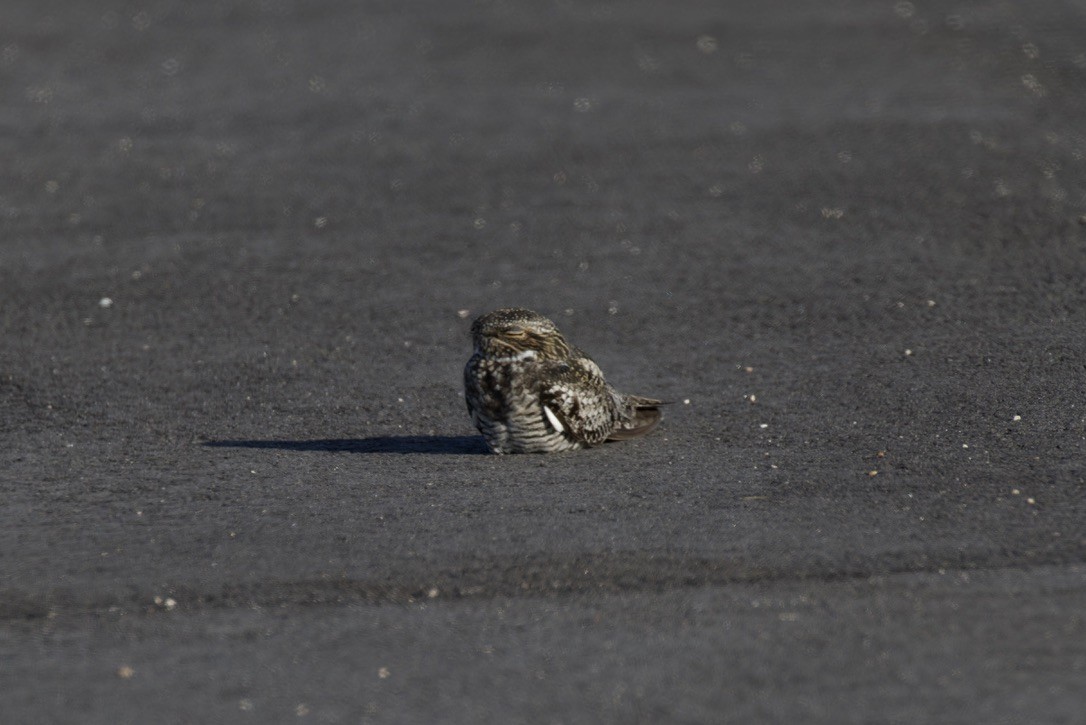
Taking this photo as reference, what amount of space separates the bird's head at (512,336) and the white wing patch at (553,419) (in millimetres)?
412

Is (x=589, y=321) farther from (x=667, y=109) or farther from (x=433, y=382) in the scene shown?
(x=667, y=109)

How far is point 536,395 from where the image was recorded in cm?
830

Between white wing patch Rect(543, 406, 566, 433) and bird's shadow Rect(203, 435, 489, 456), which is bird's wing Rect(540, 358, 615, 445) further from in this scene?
bird's shadow Rect(203, 435, 489, 456)

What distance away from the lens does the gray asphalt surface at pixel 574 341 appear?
19.0 ft

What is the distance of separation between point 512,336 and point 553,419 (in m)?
0.56

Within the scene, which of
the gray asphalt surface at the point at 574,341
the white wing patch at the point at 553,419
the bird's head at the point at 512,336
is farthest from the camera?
the bird's head at the point at 512,336

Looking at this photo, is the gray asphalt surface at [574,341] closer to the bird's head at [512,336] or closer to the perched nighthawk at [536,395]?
the perched nighthawk at [536,395]

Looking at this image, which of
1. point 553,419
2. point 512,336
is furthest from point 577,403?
point 512,336

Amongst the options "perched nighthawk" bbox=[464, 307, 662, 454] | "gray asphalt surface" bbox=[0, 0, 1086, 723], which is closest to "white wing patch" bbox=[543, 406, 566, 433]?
"perched nighthawk" bbox=[464, 307, 662, 454]

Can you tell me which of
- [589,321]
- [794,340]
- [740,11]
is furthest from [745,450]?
[740,11]

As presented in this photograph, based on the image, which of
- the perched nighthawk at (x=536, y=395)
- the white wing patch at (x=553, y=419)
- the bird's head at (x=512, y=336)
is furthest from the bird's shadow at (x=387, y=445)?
the bird's head at (x=512, y=336)

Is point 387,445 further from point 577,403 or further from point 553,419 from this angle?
point 577,403

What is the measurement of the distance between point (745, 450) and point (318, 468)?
2.29 meters

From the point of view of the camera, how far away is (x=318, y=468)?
8.16m
